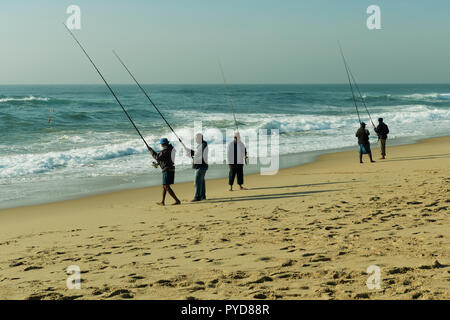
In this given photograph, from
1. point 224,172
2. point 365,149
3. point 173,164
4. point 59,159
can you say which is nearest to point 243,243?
point 173,164

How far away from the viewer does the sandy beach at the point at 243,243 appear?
4.48m

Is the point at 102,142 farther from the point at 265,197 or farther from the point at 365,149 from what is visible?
the point at 265,197

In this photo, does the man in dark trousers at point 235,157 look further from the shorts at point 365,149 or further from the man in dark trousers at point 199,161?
the shorts at point 365,149

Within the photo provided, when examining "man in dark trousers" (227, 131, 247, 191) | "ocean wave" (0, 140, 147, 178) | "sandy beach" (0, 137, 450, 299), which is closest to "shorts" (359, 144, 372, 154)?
"sandy beach" (0, 137, 450, 299)

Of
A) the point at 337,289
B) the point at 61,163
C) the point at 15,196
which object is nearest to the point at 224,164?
the point at 61,163

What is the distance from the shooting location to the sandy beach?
4.48 m

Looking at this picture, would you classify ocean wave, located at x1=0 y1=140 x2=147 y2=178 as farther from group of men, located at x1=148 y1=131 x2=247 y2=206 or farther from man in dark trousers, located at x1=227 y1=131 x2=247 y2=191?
man in dark trousers, located at x1=227 y1=131 x2=247 y2=191

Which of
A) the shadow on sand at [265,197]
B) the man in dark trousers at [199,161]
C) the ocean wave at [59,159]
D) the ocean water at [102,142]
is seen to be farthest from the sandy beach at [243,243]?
the ocean wave at [59,159]

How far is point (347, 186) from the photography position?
32.5 ft

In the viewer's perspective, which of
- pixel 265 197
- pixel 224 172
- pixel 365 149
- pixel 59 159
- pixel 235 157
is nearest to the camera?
pixel 265 197

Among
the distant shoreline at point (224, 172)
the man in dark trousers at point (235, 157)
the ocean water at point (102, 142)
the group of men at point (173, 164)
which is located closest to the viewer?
the group of men at point (173, 164)

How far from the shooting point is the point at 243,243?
6.00 m
